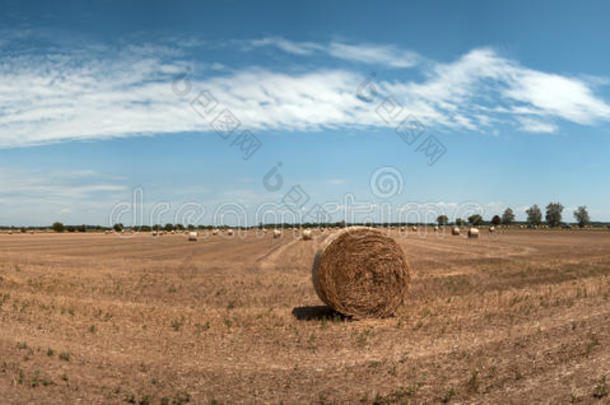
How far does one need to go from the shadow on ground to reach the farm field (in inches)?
1.2

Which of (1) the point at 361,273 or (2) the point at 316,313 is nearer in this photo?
(2) the point at 316,313

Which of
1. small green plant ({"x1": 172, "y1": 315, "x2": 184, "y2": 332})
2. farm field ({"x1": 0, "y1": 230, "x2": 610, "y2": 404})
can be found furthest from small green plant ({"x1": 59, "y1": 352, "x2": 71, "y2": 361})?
small green plant ({"x1": 172, "y1": 315, "x2": 184, "y2": 332})

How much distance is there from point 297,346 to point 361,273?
4.35 m

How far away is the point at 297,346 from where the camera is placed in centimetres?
1031

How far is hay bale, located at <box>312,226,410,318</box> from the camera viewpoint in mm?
13672

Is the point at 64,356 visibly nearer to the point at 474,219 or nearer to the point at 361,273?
the point at 361,273

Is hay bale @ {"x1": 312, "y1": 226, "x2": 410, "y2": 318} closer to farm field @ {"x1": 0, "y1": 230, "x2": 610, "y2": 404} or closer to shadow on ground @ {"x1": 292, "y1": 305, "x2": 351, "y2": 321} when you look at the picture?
shadow on ground @ {"x1": 292, "y1": 305, "x2": 351, "y2": 321}

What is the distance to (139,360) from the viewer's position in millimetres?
9398

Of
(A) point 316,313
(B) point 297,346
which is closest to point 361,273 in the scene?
(A) point 316,313

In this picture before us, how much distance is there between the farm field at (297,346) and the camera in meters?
7.60

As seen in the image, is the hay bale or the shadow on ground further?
the hay bale

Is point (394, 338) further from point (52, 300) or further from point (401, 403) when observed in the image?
point (52, 300)

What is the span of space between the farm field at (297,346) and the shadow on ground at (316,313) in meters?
0.03

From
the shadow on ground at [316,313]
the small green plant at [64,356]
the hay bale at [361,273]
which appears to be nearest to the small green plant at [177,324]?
the small green plant at [64,356]
